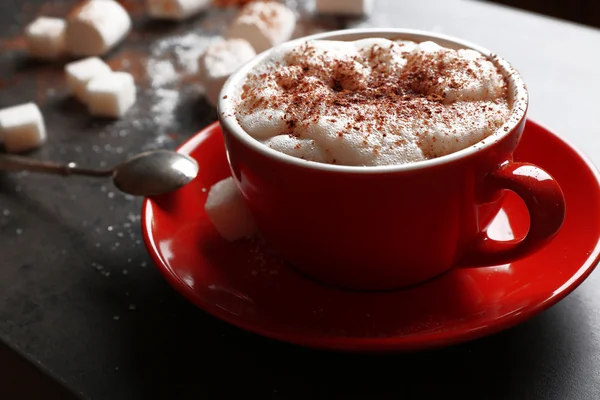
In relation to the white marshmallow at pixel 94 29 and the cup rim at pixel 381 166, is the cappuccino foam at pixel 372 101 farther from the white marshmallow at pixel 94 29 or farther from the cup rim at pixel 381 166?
the white marshmallow at pixel 94 29

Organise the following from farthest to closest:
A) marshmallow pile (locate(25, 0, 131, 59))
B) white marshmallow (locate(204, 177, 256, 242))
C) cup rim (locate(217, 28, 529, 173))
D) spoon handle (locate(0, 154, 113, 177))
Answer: marshmallow pile (locate(25, 0, 131, 59)) < spoon handle (locate(0, 154, 113, 177)) < white marshmallow (locate(204, 177, 256, 242)) < cup rim (locate(217, 28, 529, 173))

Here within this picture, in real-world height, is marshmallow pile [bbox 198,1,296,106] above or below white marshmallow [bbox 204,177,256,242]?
below

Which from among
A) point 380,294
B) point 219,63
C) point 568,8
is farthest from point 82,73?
point 568,8

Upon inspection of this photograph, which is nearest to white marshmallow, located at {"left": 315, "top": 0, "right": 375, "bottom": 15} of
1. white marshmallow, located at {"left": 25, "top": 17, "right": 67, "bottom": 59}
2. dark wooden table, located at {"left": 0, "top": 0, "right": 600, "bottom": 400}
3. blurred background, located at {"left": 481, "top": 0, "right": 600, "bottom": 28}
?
dark wooden table, located at {"left": 0, "top": 0, "right": 600, "bottom": 400}

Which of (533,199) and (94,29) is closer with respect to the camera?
(533,199)

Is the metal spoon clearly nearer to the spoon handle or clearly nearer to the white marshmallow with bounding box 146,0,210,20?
the spoon handle

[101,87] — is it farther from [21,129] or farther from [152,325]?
[152,325]
